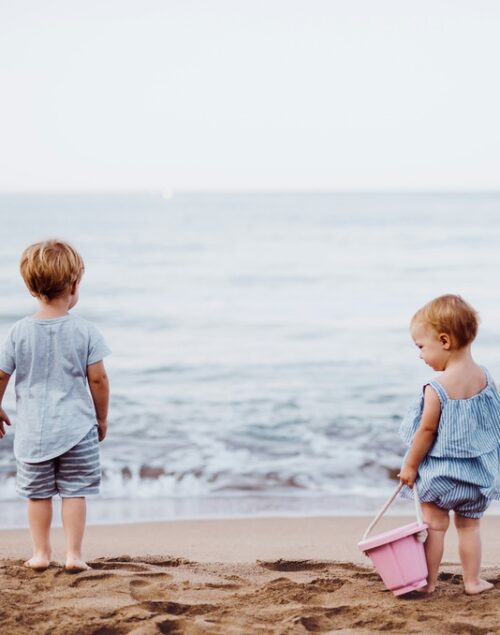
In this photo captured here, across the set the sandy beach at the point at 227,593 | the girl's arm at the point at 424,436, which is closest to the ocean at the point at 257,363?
the sandy beach at the point at 227,593

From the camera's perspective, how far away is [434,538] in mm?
3441

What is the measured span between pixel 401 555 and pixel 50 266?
5.80ft

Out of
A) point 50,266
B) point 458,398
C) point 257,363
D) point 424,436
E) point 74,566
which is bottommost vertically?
point 74,566

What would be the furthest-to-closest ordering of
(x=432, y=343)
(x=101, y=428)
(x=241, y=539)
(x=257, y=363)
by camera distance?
1. (x=257, y=363)
2. (x=241, y=539)
3. (x=101, y=428)
4. (x=432, y=343)

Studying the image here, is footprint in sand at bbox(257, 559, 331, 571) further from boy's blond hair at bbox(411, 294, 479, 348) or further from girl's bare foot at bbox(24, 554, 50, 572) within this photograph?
boy's blond hair at bbox(411, 294, 479, 348)

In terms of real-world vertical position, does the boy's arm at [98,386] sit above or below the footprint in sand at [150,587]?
above

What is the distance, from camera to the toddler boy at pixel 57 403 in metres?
3.77

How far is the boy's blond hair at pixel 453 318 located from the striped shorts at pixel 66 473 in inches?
59.1

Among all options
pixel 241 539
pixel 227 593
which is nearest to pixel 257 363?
pixel 241 539

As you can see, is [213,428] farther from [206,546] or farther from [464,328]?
[464,328]

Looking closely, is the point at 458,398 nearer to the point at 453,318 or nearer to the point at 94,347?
the point at 453,318

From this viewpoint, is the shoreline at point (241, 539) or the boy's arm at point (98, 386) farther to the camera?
the shoreline at point (241, 539)

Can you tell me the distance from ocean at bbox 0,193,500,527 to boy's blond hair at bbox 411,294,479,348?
2435 millimetres

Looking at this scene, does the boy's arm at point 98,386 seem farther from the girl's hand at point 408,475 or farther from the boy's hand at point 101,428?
the girl's hand at point 408,475
